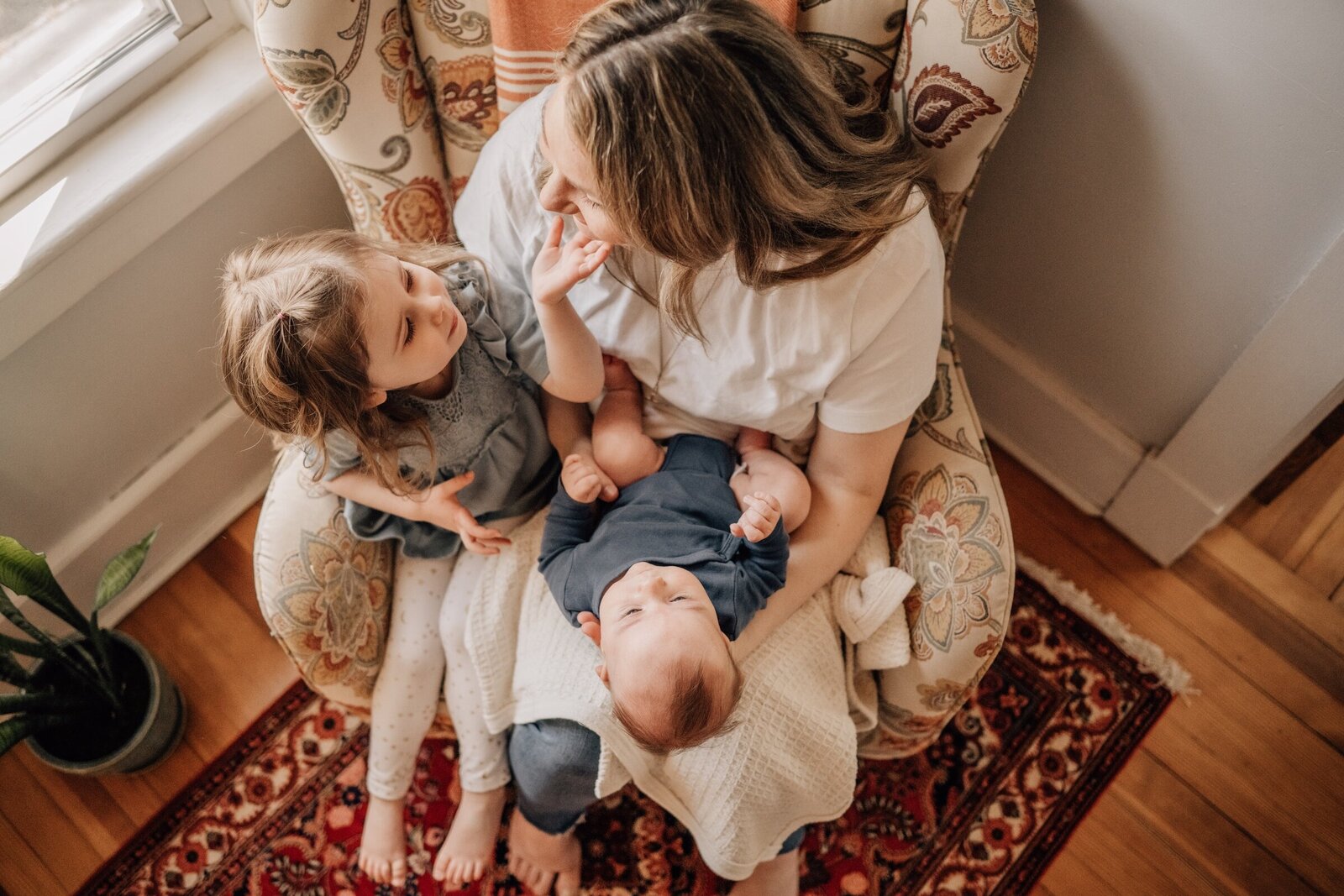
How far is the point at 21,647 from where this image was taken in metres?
1.22

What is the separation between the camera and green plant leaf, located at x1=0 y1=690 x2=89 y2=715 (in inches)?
48.8

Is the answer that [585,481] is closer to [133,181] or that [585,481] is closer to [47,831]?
[133,181]

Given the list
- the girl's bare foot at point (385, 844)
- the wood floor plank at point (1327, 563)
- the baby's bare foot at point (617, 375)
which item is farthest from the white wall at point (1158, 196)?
the girl's bare foot at point (385, 844)

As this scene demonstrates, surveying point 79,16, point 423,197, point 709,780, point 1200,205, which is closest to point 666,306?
point 423,197

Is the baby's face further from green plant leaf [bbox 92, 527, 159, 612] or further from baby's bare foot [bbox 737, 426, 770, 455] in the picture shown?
green plant leaf [bbox 92, 527, 159, 612]

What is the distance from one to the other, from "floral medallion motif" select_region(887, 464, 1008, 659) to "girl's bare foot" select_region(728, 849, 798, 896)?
39 centimetres

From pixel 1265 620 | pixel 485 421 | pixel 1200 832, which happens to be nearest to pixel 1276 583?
pixel 1265 620

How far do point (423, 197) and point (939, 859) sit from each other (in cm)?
121

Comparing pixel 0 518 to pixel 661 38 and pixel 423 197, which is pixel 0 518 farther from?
pixel 661 38

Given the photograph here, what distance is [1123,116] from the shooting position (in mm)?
1152

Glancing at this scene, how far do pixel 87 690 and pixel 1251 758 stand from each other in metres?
1.74

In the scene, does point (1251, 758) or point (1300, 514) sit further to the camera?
point (1300, 514)

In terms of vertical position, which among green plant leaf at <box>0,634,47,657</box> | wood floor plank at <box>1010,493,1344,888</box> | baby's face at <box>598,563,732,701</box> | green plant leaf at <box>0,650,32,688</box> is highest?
baby's face at <box>598,563,732,701</box>

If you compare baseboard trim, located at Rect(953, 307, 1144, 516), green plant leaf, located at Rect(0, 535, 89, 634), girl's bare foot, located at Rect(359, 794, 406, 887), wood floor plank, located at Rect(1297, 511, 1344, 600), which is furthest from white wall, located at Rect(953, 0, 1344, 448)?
green plant leaf, located at Rect(0, 535, 89, 634)
